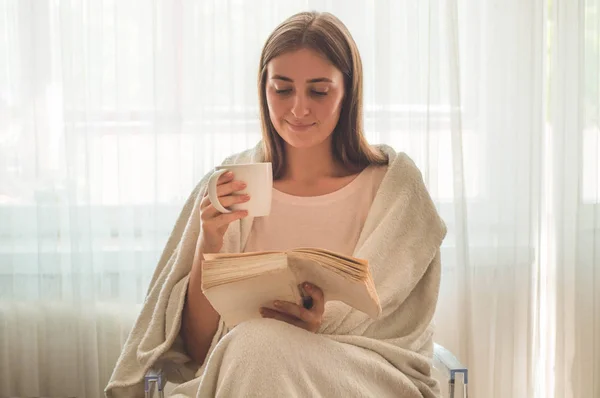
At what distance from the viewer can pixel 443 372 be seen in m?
1.50

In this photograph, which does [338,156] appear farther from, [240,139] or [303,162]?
[240,139]

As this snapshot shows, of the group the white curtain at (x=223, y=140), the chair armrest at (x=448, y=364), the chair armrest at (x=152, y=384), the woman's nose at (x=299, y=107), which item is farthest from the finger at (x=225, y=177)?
the white curtain at (x=223, y=140)

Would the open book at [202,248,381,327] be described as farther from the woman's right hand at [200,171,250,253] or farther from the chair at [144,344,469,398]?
the chair at [144,344,469,398]

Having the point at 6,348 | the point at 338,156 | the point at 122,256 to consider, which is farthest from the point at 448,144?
the point at 6,348

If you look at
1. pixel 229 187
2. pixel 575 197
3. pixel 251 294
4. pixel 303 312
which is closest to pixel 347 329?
pixel 303 312

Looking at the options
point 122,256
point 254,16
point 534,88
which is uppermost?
point 254,16

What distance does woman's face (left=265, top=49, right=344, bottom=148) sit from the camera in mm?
1511

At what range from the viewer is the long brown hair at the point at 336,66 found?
1.53 metres

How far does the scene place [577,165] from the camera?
2.19m

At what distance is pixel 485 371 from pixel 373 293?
3.75 feet

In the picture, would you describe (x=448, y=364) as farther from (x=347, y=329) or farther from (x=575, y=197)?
(x=575, y=197)

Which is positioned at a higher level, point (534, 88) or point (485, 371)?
point (534, 88)

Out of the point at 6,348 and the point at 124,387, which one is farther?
the point at 6,348

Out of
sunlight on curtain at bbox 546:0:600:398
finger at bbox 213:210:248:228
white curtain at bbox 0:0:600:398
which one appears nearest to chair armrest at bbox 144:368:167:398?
finger at bbox 213:210:248:228
